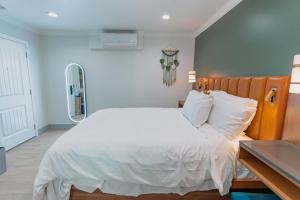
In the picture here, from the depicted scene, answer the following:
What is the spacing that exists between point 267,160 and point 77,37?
4.39 m

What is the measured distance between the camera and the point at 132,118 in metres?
2.46

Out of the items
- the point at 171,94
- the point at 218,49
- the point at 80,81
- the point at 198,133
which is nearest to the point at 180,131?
the point at 198,133

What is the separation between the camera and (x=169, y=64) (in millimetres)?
4301

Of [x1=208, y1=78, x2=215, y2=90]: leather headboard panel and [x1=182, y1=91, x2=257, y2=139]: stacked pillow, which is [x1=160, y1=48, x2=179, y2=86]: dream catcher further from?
[x1=182, y1=91, x2=257, y2=139]: stacked pillow

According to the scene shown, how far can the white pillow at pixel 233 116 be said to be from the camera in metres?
1.61

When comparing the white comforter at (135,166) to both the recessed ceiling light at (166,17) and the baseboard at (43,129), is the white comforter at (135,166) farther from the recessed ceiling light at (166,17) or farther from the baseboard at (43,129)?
the baseboard at (43,129)

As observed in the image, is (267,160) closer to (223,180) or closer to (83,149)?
(223,180)

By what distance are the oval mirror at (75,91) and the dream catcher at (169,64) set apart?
6.77 feet

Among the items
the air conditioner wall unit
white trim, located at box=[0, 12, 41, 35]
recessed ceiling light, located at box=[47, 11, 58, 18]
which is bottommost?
the air conditioner wall unit

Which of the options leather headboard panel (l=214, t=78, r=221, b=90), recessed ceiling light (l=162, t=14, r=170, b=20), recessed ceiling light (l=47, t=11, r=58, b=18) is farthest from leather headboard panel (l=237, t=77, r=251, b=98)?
recessed ceiling light (l=47, t=11, r=58, b=18)

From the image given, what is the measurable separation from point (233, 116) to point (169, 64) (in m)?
2.86

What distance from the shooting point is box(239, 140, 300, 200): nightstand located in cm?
98

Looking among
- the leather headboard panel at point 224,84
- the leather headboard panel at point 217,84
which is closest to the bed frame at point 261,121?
the leather headboard panel at point 224,84

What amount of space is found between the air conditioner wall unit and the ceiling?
20 cm
